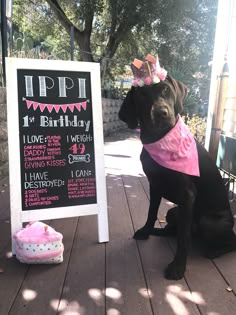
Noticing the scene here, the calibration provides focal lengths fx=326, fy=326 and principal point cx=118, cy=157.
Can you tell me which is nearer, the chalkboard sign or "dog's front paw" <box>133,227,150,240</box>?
the chalkboard sign

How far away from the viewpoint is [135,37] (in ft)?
49.5

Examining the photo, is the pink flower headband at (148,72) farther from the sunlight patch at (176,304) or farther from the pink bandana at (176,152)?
the sunlight patch at (176,304)

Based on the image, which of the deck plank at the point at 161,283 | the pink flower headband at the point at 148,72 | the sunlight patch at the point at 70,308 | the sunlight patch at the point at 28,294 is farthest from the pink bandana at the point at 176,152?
the sunlight patch at the point at 28,294

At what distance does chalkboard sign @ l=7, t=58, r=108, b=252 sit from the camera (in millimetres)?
2615

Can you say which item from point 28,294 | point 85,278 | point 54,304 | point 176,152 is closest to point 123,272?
point 85,278

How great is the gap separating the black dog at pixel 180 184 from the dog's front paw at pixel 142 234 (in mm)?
392

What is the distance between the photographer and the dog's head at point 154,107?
2381 mm

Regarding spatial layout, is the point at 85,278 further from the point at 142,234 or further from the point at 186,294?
the point at 142,234

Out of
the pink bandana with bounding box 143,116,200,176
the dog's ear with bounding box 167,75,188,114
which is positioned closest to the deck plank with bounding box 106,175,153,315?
the pink bandana with bounding box 143,116,200,176

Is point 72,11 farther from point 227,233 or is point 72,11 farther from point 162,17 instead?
point 227,233

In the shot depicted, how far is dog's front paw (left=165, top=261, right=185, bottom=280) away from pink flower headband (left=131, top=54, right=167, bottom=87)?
1.37 metres

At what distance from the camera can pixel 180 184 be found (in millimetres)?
2449

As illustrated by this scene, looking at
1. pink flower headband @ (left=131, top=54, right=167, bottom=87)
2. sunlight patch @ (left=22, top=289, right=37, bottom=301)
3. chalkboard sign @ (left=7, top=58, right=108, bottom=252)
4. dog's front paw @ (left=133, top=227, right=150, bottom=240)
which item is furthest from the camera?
dog's front paw @ (left=133, top=227, right=150, bottom=240)

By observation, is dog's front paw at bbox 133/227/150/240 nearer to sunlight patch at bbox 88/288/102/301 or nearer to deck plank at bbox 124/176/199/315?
deck plank at bbox 124/176/199/315
